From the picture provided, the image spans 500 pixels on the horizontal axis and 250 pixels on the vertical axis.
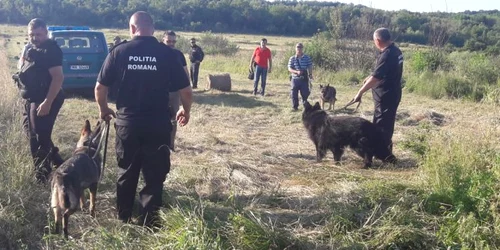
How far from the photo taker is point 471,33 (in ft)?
98.9

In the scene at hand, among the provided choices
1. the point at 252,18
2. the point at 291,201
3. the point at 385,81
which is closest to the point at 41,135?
the point at 291,201

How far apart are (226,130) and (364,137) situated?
11.0ft

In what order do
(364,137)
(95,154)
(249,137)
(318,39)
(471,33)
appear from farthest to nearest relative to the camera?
(471,33) < (318,39) < (249,137) < (364,137) < (95,154)

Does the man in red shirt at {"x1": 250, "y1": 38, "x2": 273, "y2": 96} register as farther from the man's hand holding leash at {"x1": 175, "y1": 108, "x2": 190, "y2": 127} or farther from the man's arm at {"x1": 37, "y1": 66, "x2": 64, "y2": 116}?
the man's hand holding leash at {"x1": 175, "y1": 108, "x2": 190, "y2": 127}

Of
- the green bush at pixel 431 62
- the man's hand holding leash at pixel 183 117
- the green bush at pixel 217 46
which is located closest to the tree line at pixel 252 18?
the green bush at pixel 431 62

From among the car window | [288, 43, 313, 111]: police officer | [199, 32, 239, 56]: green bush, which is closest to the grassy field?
[288, 43, 313, 111]: police officer

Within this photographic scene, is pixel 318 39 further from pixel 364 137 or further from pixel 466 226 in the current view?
pixel 466 226

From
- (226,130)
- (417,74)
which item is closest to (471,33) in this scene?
(417,74)

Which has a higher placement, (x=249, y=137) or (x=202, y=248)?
(x=202, y=248)

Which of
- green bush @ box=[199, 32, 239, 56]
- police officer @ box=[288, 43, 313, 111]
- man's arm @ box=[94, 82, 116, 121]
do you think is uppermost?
man's arm @ box=[94, 82, 116, 121]

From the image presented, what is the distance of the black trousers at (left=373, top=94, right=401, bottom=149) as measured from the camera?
6.74 meters

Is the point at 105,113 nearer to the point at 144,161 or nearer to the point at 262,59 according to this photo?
the point at 144,161

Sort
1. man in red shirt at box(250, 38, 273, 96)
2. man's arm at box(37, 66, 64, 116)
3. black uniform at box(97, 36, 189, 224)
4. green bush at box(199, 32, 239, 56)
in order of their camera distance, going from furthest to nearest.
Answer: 1. green bush at box(199, 32, 239, 56)
2. man in red shirt at box(250, 38, 273, 96)
3. man's arm at box(37, 66, 64, 116)
4. black uniform at box(97, 36, 189, 224)

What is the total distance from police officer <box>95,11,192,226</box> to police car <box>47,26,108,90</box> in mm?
8630
